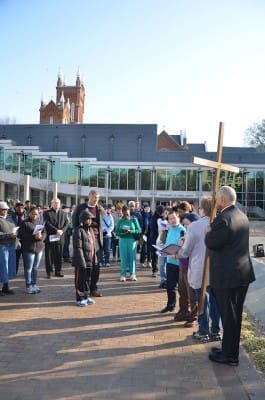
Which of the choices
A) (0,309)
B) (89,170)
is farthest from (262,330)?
(89,170)

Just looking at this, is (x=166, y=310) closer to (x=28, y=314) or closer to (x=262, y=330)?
(x=262, y=330)

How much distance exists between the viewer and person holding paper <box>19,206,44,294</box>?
8.94 meters

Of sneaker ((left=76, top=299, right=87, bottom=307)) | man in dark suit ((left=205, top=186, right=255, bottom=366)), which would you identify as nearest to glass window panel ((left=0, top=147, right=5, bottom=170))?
sneaker ((left=76, top=299, right=87, bottom=307))

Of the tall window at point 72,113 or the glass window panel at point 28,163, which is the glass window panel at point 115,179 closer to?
the glass window panel at point 28,163

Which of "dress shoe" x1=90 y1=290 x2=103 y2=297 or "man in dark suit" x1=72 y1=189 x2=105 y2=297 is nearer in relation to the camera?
"man in dark suit" x1=72 y1=189 x2=105 y2=297

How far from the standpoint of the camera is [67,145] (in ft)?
230

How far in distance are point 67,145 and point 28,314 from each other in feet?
210

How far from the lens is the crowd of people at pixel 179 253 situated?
5.13 meters

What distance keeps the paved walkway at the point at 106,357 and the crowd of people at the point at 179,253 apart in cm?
34

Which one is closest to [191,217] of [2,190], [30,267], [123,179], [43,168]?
[30,267]

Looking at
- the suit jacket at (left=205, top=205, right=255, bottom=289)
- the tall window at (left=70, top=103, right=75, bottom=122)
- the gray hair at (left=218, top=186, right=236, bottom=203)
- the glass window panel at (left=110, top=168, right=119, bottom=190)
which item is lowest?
the glass window panel at (left=110, top=168, right=119, bottom=190)

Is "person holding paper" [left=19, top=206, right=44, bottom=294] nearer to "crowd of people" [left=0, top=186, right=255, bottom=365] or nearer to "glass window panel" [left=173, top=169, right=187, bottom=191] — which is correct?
"crowd of people" [left=0, top=186, right=255, bottom=365]

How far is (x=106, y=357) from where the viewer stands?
208 inches

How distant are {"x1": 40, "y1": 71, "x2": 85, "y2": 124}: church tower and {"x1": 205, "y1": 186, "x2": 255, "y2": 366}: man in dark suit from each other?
84.5 m
